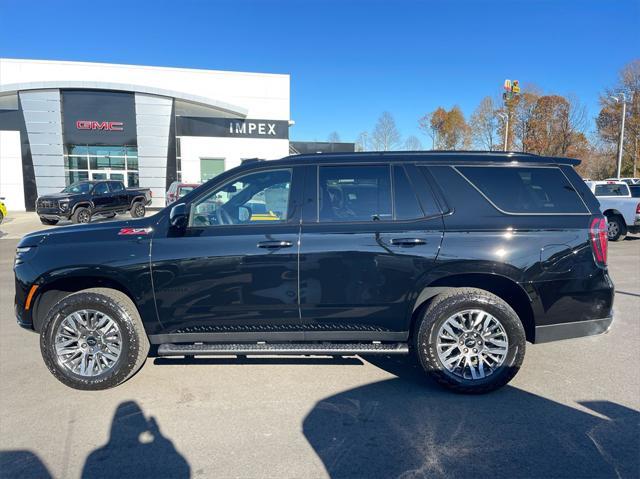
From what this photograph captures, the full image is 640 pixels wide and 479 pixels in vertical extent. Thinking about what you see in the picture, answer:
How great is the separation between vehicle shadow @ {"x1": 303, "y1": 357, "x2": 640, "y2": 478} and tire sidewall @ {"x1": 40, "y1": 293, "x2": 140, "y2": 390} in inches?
63.5

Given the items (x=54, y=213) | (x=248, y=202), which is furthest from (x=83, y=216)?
(x=248, y=202)

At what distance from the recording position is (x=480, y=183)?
12.2 ft

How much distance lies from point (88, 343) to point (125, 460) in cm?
134

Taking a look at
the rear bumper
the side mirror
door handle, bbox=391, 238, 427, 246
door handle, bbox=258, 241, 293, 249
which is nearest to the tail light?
the rear bumper

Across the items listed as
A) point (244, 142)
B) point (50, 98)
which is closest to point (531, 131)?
point (244, 142)

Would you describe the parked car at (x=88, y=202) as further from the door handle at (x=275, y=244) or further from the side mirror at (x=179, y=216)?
the door handle at (x=275, y=244)

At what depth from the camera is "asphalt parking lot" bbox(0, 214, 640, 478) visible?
264 centimetres

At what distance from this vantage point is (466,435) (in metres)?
2.96

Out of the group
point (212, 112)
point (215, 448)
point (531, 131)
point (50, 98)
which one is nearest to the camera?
point (215, 448)

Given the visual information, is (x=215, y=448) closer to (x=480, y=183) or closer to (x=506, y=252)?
(x=506, y=252)

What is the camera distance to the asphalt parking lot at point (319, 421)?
8.67 ft

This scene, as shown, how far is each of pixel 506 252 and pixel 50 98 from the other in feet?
89.6

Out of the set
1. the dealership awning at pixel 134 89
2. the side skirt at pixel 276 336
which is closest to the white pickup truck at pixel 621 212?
the side skirt at pixel 276 336

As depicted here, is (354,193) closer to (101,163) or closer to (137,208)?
(137,208)
